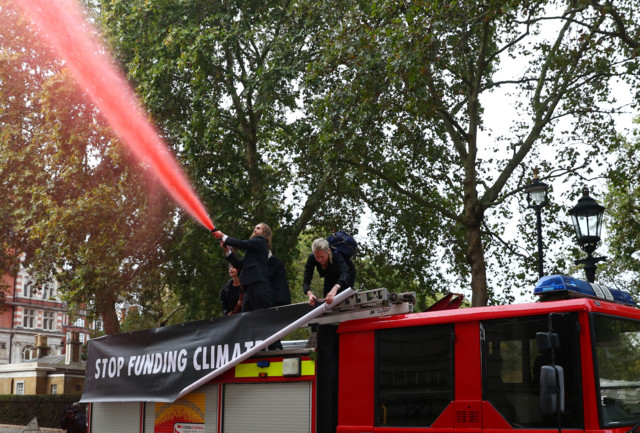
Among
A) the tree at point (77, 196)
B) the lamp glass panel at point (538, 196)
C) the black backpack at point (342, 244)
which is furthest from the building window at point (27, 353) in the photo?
Result: the black backpack at point (342, 244)

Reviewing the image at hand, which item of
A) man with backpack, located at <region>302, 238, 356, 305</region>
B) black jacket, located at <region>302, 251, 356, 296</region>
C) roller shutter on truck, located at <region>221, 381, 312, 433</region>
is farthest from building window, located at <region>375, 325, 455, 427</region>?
black jacket, located at <region>302, 251, 356, 296</region>

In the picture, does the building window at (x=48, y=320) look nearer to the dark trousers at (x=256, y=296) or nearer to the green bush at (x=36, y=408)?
the green bush at (x=36, y=408)

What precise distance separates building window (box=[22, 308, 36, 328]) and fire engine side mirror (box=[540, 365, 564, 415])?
90.8 m

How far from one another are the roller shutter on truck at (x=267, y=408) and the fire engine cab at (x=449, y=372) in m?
0.01

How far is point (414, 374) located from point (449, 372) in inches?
15.7

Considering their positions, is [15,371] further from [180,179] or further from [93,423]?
[93,423]

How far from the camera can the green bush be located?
3656 cm

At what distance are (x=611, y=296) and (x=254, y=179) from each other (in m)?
19.2

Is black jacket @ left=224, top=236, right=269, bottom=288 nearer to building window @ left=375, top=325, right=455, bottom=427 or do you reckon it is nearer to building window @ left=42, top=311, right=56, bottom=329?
building window @ left=375, top=325, right=455, bottom=427

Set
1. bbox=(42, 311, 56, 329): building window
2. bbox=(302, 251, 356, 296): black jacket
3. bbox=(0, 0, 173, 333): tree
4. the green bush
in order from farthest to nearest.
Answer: bbox=(42, 311, 56, 329): building window < the green bush < bbox=(0, 0, 173, 333): tree < bbox=(302, 251, 356, 296): black jacket

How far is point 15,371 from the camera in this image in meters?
54.3

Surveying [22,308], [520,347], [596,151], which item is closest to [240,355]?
[520,347]

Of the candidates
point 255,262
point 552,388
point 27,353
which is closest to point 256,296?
point 255,262

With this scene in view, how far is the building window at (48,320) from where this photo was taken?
91.4 metres
